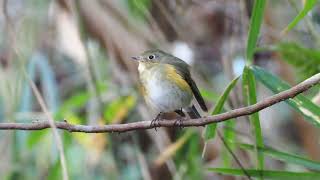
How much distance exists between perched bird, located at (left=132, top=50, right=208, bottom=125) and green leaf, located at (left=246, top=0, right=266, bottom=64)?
1.11 ft

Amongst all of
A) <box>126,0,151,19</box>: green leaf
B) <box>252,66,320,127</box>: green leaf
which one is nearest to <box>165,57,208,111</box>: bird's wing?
<box>126,0,151,19</box>: green leaf

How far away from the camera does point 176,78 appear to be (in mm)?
2408

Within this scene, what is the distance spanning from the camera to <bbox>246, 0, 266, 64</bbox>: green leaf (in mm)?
1958

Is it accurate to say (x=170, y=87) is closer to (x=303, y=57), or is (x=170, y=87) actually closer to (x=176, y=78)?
(x=176, y=78)

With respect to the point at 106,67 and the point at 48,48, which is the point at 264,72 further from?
the point at 48,48

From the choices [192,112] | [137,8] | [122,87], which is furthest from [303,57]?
[122,87]

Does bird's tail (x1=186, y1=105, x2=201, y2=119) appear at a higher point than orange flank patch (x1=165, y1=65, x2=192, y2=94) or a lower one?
lower

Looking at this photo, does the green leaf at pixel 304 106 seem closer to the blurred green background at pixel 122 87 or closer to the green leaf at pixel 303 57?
the blurred green background at pixel 122 87

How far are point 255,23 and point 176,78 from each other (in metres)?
0.50

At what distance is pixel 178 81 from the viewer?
239 cm

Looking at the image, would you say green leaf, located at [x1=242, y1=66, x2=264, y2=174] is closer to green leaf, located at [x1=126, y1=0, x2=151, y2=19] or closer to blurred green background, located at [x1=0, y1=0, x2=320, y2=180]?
blurred green background, located at [x1=0, y1=0, x2=320, y2=180]

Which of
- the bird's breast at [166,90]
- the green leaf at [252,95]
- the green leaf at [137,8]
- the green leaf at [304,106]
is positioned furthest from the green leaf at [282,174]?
the green leaf at [137,8]

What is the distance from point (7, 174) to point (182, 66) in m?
1.06

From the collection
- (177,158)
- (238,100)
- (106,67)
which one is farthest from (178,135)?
(106,67)
